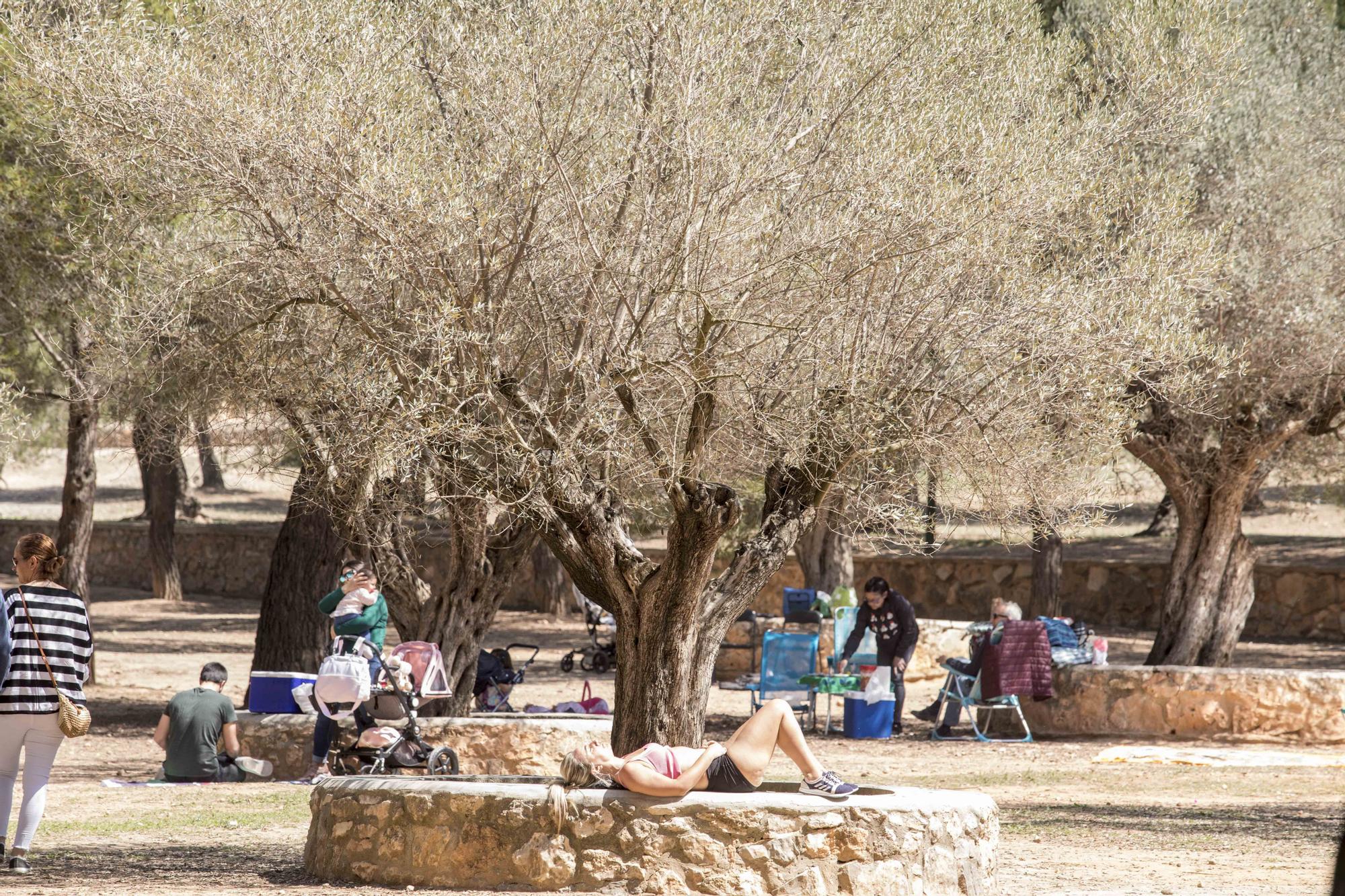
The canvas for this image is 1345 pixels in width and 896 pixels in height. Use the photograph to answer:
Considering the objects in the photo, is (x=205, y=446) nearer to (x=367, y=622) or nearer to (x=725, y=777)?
(x=367, y=622)

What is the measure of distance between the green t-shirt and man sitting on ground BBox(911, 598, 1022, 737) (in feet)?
21.7

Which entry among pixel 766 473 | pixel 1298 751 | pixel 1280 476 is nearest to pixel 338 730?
pixel 766 473

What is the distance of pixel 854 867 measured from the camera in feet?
19.1

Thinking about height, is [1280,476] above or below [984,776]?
above

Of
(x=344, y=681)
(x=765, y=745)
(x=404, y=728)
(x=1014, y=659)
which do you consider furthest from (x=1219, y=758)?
(x=344, y=681)

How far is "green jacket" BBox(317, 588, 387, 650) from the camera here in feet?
30.0

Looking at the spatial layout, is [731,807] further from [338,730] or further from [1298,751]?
[1298,751]

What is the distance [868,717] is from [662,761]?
761 centimetres

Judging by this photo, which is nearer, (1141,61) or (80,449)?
(1141,61)

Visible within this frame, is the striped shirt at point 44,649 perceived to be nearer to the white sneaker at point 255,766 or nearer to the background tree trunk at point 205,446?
the background tree trunk at point 205,446

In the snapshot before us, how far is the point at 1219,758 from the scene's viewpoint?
1170 cm

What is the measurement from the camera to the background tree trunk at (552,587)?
25016mm

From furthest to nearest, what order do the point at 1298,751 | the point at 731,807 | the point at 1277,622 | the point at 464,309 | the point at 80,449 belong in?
the point at 1277,622
the point at 80,449
the point at 1298,751
the point at 464,309
the point at 731,807

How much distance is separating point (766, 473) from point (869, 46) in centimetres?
237
